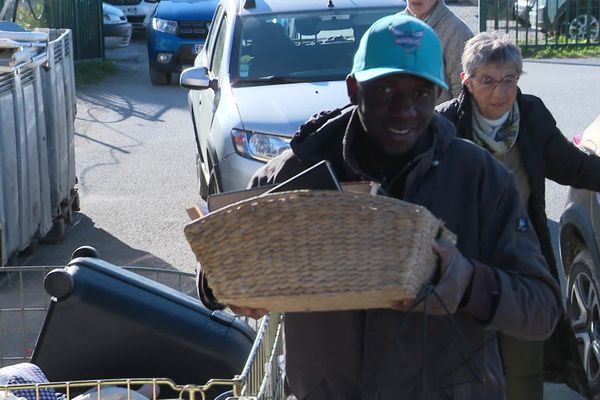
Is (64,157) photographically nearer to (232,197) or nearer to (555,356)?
(555,356)

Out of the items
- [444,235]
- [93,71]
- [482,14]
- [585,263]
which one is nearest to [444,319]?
[444,235]

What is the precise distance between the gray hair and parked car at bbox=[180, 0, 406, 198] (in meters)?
3.40

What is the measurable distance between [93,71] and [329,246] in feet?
58.7

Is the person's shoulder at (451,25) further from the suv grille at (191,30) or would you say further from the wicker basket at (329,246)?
the suv grille at (191,30)

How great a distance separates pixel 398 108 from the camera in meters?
2.54

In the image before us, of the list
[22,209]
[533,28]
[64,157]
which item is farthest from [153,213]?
[533,28]

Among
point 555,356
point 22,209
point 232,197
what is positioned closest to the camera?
point 232,197

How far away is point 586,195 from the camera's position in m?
5.51

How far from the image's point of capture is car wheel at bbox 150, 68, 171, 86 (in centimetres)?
1847

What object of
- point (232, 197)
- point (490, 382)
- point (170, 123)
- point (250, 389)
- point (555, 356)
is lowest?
point (170, 123)

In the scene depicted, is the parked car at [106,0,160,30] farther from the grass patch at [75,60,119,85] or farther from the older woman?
the older woman

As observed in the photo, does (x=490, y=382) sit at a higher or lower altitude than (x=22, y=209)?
higher

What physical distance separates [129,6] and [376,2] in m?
18.1

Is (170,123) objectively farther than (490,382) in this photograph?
Yes
